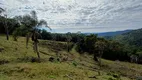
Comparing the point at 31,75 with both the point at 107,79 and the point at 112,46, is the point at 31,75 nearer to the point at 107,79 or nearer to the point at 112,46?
Result: the point at 107,79

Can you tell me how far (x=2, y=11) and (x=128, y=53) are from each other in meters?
71.8

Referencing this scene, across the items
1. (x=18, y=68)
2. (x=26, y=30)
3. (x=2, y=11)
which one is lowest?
(x=18, y=68)

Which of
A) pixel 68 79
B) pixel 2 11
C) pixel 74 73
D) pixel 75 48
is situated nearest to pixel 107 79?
pixel 74 73

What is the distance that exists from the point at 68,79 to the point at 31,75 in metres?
4.99

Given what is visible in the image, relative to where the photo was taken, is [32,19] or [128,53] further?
[128,53]

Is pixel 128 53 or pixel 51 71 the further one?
pixel 128 53

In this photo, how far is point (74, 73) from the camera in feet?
101

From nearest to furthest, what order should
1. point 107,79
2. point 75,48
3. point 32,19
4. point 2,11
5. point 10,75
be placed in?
1. point 10,75
2. point 107,79
3. point 32,19
4. point 2,11
5. point 75,48

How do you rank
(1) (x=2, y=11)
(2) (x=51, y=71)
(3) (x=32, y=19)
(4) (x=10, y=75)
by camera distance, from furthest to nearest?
1. (1) (x=2, y=11)
2. (3) (x=32, y=19)
3. (2) (x=51, y=71)
4. (4) (x=10, y=75)

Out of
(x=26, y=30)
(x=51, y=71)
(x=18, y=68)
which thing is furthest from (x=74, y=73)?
(x=26, y=30)

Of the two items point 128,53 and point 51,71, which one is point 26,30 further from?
point 128,53

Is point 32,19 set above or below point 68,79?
above

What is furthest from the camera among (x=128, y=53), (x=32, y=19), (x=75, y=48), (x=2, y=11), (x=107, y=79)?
(x=128, y=53)

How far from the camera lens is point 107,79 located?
32.1 meters
